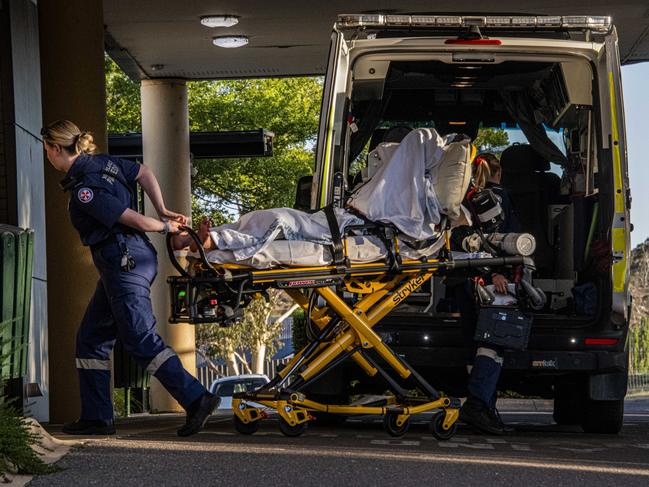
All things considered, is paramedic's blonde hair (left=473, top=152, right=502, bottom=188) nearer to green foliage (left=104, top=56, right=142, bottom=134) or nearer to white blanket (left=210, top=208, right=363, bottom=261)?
white blanket (left=210, top=208, right=363, bottom=261)

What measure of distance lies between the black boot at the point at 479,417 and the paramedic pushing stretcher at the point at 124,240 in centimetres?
170

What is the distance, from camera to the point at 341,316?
816cm

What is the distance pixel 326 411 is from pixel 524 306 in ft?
5.02

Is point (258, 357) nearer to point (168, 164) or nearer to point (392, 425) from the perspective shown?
point (168, 164)

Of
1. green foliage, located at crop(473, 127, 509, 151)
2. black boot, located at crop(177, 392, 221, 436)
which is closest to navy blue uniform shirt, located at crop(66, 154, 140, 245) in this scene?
black boot, located at crop(177, 392, 221, 436)

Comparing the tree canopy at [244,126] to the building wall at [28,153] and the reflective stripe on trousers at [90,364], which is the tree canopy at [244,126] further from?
the reflective stripe on trousers at [90,364]

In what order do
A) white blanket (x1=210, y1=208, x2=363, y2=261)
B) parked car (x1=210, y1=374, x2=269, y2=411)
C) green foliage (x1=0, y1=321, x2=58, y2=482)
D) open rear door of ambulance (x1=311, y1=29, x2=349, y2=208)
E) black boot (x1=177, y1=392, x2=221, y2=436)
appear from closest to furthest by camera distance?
green foliage (x1=0, y1=321, x2=58, y2=482) → white blanket (x1=210, y1=208, x2=363, y2=261) → black boot (x1=177, y1=392, x2=221, y2=436) → open rear door of ambulance (x1=311, y1=29, x2=349, y2=208) → parked car (x1=210, y1=374, x2=269, y2=411)

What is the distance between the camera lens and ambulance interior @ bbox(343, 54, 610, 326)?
30.6 ft

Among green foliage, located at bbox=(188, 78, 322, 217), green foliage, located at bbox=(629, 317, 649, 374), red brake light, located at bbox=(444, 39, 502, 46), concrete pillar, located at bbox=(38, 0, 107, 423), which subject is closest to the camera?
red brake light, located at bbox=(444, 39, 502, 46)

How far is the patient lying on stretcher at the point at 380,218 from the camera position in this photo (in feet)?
25.3

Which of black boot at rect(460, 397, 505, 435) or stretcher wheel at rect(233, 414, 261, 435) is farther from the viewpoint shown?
black boot at rect(460, 397, 505, 435)

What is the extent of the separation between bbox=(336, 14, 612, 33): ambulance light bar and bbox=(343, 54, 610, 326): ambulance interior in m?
0.24

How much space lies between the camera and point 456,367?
A: 913 cm

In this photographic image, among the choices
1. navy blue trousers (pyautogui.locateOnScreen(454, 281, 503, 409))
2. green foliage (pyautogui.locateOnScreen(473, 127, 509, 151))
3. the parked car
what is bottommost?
the parked car
